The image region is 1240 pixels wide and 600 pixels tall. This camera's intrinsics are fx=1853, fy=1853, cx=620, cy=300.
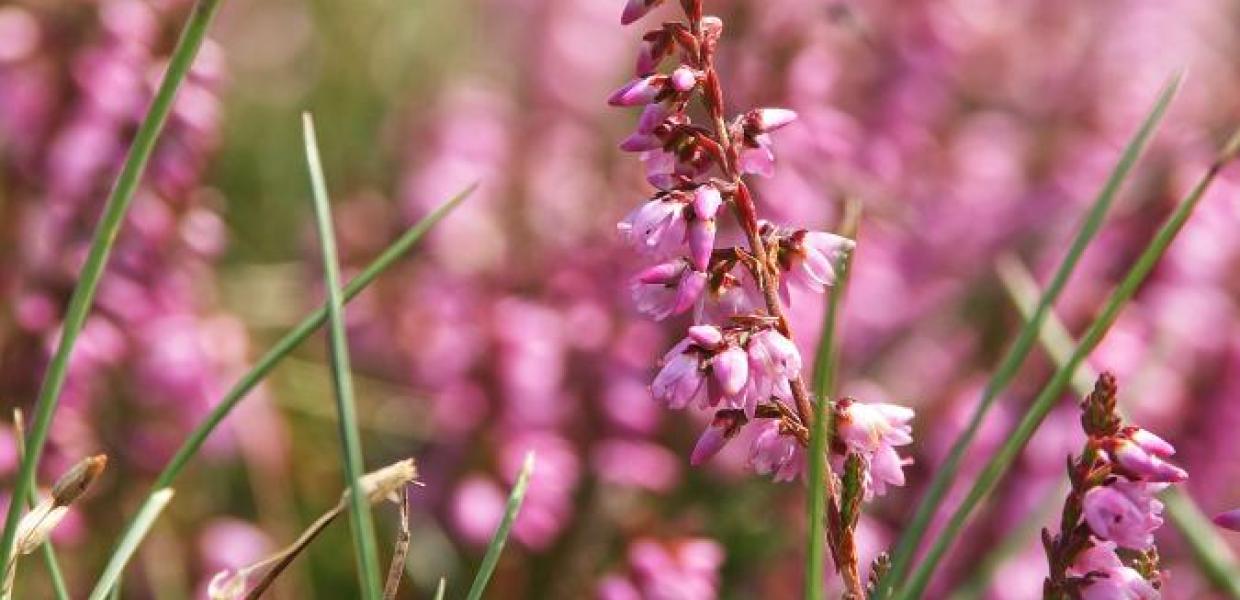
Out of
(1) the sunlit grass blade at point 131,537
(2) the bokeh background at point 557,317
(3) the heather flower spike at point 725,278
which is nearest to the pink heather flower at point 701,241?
(3) the heather flower spike at point 725,278

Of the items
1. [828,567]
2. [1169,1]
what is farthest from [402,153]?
[1169,1]

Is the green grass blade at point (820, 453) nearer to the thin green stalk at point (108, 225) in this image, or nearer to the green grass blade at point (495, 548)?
the green grass blade at point (495, 548)

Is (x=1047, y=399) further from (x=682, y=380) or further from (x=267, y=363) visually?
(x=267, y=363)

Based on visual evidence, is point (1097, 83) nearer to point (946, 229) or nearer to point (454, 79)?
point (946, 229)

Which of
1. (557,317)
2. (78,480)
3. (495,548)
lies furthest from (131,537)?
(557,317)

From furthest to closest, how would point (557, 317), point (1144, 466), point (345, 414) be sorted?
1. point (557, 317)
2. point (345, 414)
3. point (1144, 466)

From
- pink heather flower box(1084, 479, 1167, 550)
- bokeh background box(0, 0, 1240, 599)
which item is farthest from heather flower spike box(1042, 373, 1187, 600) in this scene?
bokeh background box(0, 0, 1240, 599)

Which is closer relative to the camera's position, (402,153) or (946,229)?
(946,229)

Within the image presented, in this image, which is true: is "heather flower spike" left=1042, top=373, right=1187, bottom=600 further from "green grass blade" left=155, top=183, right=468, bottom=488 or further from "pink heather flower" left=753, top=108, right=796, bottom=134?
"green grass blade" left=155, top=183, right=468, bottom=488
